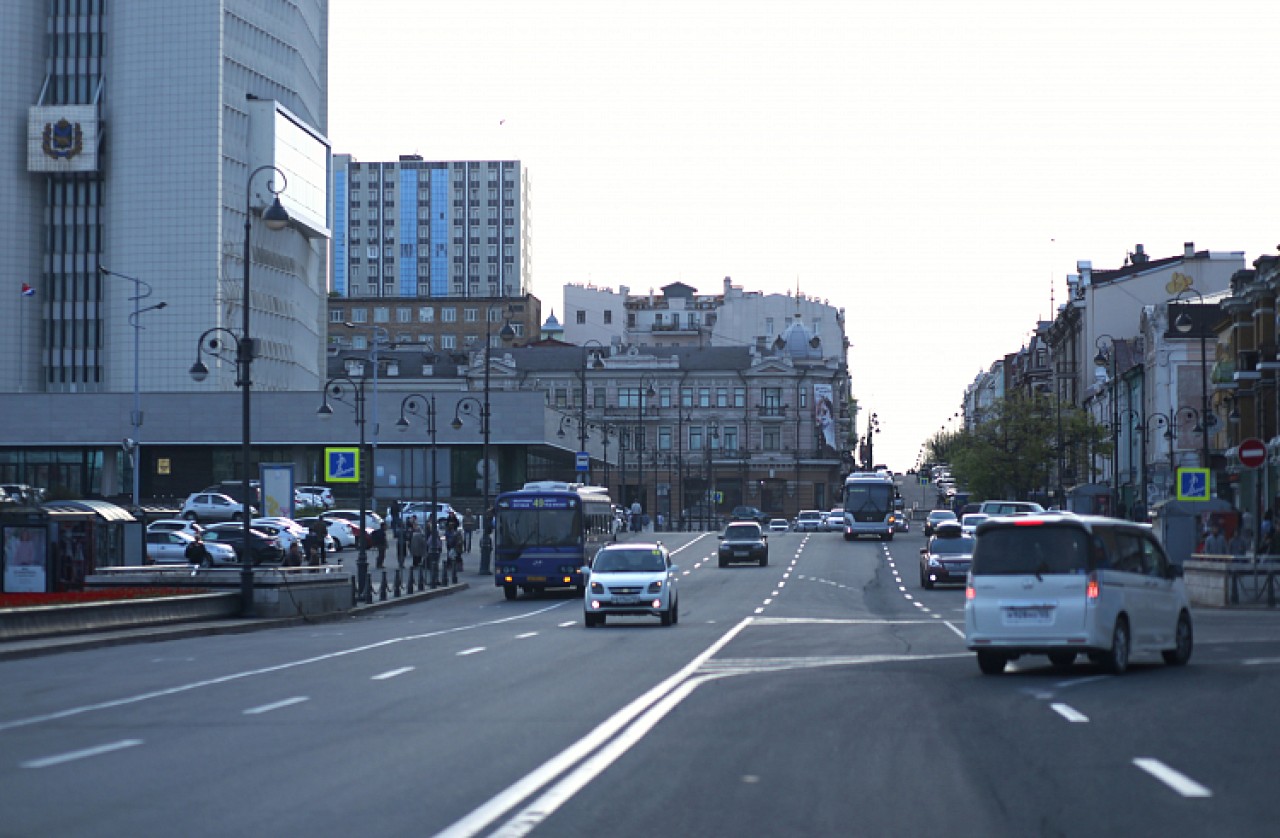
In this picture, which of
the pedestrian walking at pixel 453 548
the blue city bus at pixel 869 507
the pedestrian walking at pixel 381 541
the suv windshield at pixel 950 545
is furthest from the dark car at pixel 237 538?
the blue city bus at pixel 869 507

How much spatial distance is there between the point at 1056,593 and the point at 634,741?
318 inches

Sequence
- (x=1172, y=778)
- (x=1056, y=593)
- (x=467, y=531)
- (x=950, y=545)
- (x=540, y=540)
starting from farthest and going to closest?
(x=467, y=531) → (x=950, y=545) → (x=540, y=540) → (x=1056, y=593) → (x=1172, y=778)

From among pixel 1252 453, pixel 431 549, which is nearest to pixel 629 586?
pixel 1252 453

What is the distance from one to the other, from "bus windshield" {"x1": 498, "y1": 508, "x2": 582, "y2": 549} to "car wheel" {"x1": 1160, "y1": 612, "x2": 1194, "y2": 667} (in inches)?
1105

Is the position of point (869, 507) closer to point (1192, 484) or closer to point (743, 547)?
point (743, 547)

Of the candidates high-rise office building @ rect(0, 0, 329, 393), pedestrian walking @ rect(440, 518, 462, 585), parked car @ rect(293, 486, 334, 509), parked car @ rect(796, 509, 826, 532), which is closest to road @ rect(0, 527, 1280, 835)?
pedestrian walking @ rect(440, 518, 462, 585)

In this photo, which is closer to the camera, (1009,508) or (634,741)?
(634,741)

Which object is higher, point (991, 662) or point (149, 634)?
point (991, 662)

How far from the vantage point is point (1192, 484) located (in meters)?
53.1

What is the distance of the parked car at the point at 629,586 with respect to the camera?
33781 millimetres

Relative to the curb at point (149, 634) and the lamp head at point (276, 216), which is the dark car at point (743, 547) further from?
the lamp head at point (276, 216)

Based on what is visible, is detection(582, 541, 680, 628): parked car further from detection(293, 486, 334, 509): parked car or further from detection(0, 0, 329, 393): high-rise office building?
detection(0, 0, 329, 393): high-rise office building

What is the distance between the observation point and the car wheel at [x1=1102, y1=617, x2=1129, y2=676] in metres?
20.5

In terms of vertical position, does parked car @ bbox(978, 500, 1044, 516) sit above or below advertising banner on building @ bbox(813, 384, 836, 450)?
below
